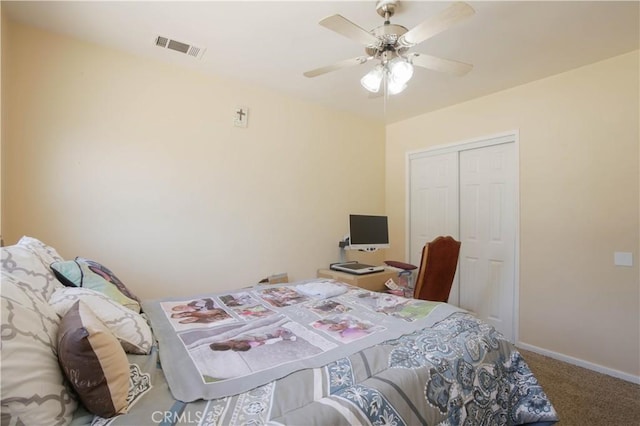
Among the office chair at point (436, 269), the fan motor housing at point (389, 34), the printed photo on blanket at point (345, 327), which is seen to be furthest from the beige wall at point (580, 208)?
the printed photo on blanket at point (345, 327)

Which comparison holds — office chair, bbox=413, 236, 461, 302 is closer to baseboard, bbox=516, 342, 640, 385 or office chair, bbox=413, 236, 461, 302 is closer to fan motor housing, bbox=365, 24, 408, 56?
baseboard, bbox=516, 342, 640, 385

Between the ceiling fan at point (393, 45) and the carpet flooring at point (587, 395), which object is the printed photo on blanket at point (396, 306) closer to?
the carpet flooring at point (587, 395)

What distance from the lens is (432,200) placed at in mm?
3646

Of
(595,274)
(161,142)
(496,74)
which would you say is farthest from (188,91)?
(595,274)

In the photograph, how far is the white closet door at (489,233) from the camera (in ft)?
9.71

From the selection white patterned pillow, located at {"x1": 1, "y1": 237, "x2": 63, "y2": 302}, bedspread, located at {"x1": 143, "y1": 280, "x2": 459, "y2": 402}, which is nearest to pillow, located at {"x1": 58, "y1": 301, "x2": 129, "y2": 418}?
bedspread, located at {"x1": 143, "y1": 280, "x2": 459, "y2": 402}

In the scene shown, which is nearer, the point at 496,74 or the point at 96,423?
the point at 96,423

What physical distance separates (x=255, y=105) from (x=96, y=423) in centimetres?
271

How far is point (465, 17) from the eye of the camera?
137 cm

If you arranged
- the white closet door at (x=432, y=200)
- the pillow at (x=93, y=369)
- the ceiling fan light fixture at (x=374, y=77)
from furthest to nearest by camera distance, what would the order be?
the white closet door at (x=432, y=200)
the ceiling fan light fixture at (x=374, y=77)
the pillow at (x=93, y=369)

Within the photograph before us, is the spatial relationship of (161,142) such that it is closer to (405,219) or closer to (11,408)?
(11,408)

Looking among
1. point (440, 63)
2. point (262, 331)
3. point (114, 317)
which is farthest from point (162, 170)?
point (440, 63)

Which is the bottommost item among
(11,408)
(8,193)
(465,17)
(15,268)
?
(11,408)

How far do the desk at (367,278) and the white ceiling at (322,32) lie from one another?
1854mm
